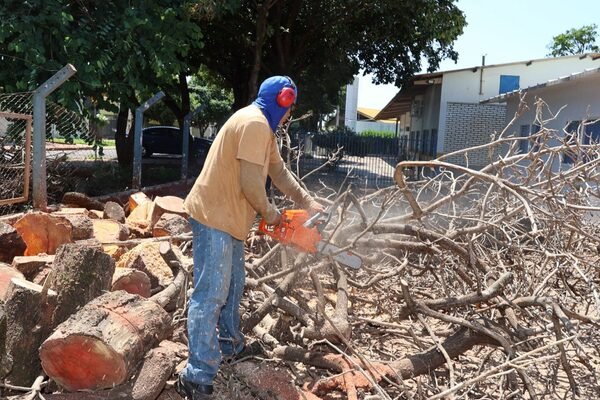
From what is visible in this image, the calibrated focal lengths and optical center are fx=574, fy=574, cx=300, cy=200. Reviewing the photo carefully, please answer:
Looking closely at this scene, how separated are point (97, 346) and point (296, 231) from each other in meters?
1.12

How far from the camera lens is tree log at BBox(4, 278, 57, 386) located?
2.90 metres

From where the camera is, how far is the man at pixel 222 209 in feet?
9.17

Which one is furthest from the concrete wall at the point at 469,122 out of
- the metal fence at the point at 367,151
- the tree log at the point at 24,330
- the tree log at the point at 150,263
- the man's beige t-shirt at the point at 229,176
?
the tree log at the point at 24,330

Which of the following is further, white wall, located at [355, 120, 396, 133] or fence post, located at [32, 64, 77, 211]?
white wall, located at [355, 120, 396, 133]

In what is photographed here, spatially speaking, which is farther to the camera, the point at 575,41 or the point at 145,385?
the point at 575,41

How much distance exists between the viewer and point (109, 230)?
5.44m

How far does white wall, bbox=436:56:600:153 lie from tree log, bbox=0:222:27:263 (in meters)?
16.6

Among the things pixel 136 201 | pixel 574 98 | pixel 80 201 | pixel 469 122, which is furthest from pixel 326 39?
pixel 80 201

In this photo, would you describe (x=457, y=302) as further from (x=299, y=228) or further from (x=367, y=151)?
(x=367, y=151)

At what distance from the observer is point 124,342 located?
8.97 ft

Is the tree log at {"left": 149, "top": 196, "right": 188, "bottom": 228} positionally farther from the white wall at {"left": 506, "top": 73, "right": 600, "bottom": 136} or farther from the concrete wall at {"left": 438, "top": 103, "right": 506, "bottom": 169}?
the concrete wall at {"left": 438, "top": 103, "right": 506, "bottom": 169}

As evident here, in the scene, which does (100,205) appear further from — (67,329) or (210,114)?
(210,114)

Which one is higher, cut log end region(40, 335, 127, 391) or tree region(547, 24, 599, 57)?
tree region(547, 24, 599, 57)

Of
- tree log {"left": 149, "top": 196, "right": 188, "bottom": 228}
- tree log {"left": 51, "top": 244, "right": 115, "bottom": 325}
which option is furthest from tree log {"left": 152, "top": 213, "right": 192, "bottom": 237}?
tree log {"left": 51, "top": 244, "right": 115, "bottom": 325}
